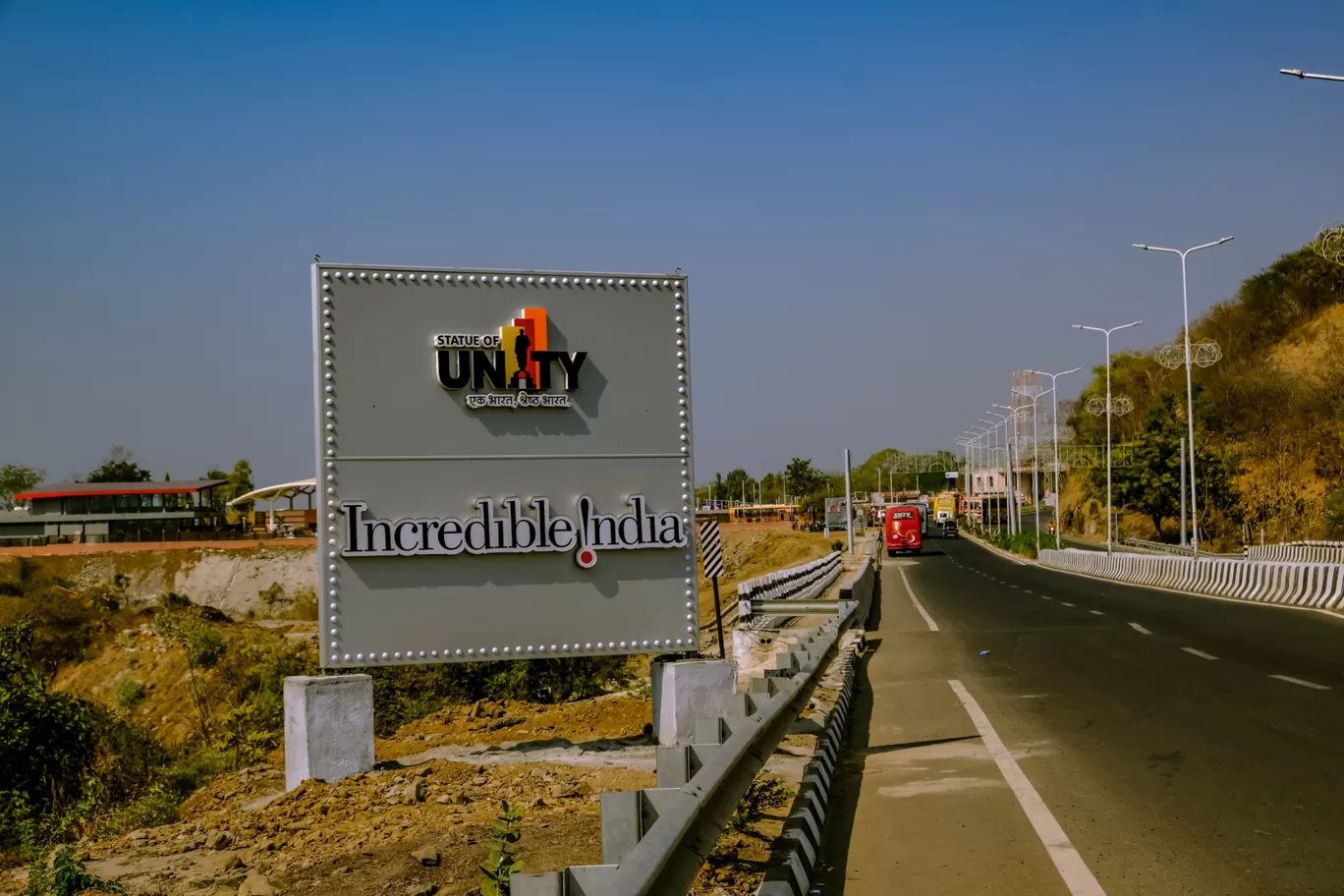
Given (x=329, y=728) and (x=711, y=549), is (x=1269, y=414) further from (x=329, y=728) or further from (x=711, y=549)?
(x=329, y=728)

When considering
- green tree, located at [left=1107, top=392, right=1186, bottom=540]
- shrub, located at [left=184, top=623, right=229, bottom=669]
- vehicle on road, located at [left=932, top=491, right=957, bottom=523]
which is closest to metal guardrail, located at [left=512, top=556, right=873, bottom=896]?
shrub, located at [left=184, top=623, right=229, bottom=669]

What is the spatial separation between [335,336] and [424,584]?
2310mm

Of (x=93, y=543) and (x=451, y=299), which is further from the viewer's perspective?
(x=93, y=543)

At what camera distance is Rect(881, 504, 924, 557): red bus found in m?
88.4

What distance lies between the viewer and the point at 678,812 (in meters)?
4.61

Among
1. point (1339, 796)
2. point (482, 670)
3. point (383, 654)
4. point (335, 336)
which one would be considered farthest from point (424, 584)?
point (482, 670)

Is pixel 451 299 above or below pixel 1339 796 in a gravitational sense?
above

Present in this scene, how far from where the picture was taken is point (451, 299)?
11.4m

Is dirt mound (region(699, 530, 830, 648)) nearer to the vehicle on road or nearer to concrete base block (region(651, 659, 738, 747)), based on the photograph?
the vehicle on road

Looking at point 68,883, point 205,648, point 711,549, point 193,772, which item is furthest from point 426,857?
point 205,648

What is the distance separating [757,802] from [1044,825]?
187 centimetres

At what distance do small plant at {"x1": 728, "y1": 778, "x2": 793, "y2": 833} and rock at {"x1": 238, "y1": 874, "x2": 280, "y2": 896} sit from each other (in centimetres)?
261

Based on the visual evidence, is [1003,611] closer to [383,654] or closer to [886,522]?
[383,654]

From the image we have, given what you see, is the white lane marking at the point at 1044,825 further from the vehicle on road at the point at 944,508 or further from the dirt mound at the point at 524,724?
the vehicle on road at the point at 944,508
